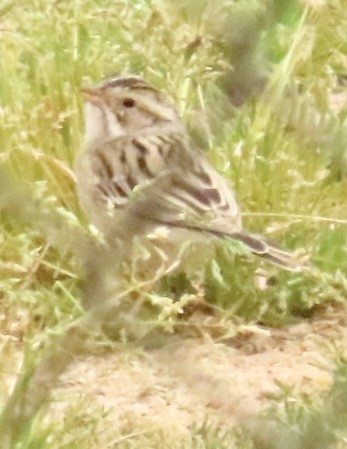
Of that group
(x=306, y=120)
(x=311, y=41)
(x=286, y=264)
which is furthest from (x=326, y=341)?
(x=306, y=120)

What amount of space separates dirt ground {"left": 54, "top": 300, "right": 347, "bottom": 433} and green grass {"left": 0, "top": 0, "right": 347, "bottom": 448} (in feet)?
0.16

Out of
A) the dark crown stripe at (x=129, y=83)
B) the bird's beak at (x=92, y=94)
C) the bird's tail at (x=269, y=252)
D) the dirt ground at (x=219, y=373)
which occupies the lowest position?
the dirt ground at (x=219, y=373)

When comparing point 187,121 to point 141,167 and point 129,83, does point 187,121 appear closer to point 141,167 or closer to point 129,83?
point 141,167

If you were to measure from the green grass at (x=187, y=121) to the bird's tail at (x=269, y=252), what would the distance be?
0.07m

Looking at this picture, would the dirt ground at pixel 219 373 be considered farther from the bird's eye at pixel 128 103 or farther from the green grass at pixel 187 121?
the bird's eye at pixel 128 103

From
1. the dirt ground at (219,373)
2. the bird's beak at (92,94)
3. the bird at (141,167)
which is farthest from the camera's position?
the bird's beak at (92,94)

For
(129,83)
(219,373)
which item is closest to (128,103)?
(129,83)

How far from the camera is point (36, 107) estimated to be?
9.66 feet

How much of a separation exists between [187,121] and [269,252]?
0.32 meters

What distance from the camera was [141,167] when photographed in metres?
2.69

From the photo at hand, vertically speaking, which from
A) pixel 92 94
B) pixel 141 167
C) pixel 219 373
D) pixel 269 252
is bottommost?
pixel 219 373

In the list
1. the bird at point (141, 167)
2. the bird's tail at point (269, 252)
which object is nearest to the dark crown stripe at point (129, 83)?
the bird at point (141, 167)

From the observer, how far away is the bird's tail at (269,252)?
248 cm

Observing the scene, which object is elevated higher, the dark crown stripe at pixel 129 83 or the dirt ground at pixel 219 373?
the dark crown stripe at pixel 129 83
